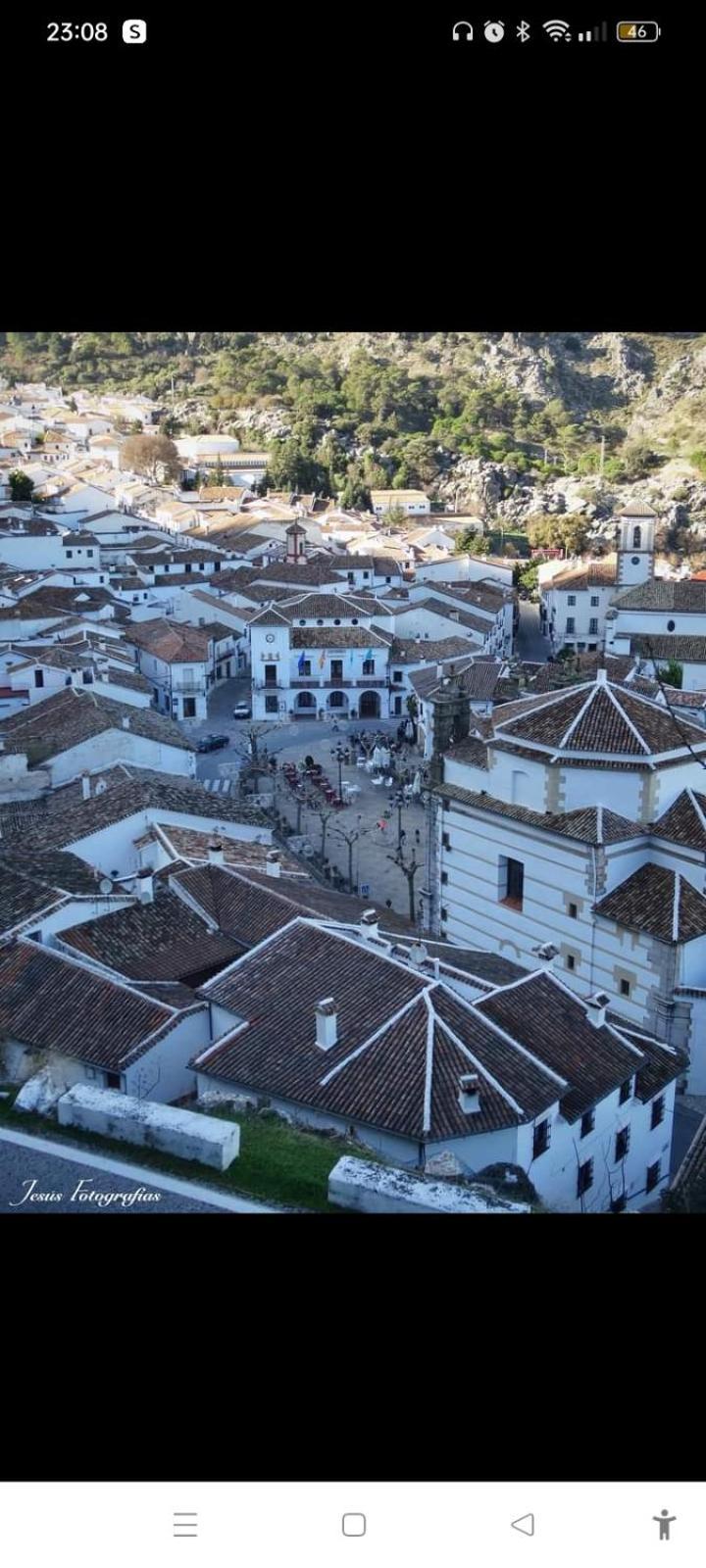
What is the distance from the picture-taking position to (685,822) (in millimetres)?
7184

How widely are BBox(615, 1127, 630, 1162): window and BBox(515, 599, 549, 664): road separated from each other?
14363mm

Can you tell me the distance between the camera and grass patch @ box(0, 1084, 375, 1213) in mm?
2588

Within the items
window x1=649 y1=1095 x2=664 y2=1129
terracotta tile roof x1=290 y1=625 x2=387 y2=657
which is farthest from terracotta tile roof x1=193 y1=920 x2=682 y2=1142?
terracotta tile roof x1=290 y1=625 x2=387 y2=657

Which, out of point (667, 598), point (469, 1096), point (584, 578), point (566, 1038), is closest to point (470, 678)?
point (667, 598)

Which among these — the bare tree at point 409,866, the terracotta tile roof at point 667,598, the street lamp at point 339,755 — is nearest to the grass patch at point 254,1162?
the bare tree at point 409,866

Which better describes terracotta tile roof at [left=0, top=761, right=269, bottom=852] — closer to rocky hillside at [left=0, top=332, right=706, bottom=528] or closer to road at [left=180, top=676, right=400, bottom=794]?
road at [left=180, top=676, right=400, bottom=794]

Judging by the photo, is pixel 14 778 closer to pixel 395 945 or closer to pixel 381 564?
pixel 395 945

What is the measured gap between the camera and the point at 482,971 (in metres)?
6.49

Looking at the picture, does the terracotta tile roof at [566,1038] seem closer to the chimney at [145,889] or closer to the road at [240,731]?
the chimney at [145,889]

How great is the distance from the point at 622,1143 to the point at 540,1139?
30.7 inches

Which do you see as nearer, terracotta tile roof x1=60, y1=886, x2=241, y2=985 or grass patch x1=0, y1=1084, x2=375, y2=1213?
grass patch x1=0, y1=1084, x2=375, y2=1213
